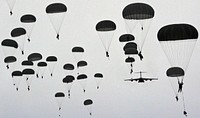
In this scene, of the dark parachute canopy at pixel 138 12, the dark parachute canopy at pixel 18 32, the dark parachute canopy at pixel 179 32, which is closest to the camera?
the dark parachute canopy at pixel 179 32

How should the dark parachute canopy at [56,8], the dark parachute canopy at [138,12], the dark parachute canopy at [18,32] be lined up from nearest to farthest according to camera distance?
1. the dark parachute canopy at [138,12]
2. the dark parachute canopy at [56,8]
3. the dark parachute canopy at [18,32]

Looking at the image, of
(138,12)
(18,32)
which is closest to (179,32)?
(138,12)

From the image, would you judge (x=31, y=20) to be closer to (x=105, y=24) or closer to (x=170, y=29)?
(x=105, y=24)

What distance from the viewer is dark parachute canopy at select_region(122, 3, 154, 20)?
2687 centimetres

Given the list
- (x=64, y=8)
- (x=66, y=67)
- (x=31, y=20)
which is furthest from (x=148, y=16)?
(x=66, y=67)

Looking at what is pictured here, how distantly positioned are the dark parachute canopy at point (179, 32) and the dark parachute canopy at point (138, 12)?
191cm

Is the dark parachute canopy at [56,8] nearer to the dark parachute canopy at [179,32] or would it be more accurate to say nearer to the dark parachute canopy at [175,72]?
the dark parachute canopy at [179,32]

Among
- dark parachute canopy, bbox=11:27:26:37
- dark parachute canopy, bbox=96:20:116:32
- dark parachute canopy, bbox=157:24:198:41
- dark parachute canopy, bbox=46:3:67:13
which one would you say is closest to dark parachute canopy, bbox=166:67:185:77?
dark parachute canopy, bbox=157:24:198:41

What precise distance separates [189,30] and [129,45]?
10610 millimetres

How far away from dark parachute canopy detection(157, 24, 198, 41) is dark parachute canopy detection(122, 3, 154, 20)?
→ 1914 mm

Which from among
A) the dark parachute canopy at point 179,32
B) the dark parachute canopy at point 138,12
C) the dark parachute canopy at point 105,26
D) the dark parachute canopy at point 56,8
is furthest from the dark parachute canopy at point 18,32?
the dark parachute canopy at point 179,32

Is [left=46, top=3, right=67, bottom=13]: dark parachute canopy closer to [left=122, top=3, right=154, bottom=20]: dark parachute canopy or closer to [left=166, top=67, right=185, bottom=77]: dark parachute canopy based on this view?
[left=122, top=3, right=154, bottom=20]: dark parachute canopy

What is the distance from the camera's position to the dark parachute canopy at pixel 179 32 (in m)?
25.4

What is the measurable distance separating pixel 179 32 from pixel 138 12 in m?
3.32
